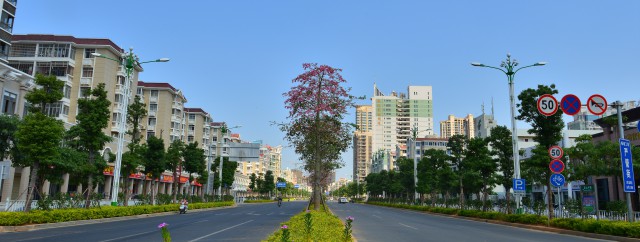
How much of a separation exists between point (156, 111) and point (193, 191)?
1161 inches

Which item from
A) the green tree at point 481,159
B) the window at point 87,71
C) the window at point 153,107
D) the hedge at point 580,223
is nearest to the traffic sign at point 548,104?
the hedge at point 580,223

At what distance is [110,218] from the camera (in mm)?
28750

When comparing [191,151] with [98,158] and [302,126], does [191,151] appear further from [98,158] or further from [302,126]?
[302,126]

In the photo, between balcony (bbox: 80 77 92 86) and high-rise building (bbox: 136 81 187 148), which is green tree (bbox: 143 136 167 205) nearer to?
balcony (bbox: 80 77 92 86)

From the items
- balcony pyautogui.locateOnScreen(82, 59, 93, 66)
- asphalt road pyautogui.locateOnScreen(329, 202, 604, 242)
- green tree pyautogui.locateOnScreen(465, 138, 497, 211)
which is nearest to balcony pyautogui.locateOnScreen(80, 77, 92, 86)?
balcony pyautogui.locateOnScreen(82, 59, 93, 66)

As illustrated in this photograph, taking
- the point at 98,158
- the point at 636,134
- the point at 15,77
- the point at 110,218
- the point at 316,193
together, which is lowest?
the point at 110,218

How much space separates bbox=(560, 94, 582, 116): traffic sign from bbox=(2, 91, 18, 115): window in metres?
39.2

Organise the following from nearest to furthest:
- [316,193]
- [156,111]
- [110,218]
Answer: [316,193] < [110,218] < [156,111]

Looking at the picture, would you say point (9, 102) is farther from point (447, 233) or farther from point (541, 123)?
point (541, 123)

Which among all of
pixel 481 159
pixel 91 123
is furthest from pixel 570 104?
pixel 91 123

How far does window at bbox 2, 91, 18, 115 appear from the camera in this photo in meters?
34.6

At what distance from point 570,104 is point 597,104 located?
3.17ft

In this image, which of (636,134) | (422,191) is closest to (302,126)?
(636,134)

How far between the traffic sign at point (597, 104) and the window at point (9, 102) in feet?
132
